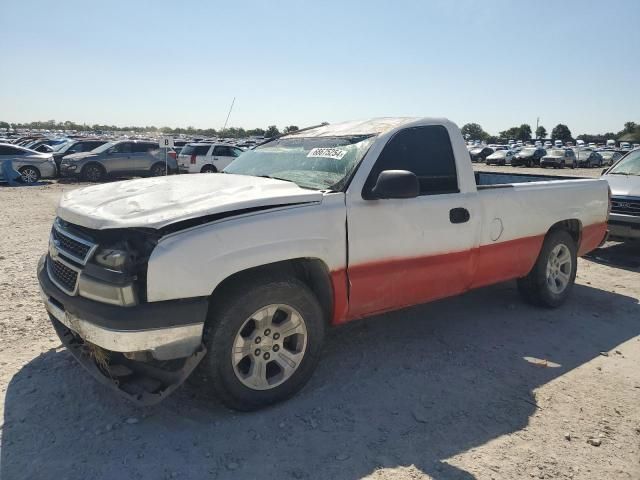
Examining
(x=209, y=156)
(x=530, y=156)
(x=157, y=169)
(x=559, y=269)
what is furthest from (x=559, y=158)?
(x=559, y=269)

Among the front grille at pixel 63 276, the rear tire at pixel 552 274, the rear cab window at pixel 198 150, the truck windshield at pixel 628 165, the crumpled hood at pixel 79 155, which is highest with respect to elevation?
the rear cab window at pixel 198 150

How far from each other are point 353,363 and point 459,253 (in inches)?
50.0

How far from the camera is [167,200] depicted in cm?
314

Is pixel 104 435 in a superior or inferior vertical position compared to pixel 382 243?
inferior

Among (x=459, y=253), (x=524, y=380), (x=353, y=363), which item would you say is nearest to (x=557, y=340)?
(x=524, y=380)

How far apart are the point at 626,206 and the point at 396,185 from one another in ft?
20.1

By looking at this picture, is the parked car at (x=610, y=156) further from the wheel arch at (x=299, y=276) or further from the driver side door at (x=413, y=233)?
the wheel arch at (x=299, y=276)

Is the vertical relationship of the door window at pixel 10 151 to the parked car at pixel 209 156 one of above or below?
above

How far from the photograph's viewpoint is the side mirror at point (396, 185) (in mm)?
3332

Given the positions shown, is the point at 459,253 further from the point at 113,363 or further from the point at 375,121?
the point at 113,363

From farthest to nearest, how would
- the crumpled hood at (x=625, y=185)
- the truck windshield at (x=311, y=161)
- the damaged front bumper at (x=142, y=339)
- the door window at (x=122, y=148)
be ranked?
1. the door window at (x=122, y=148)
2. the crumpled hood at (x=625, y=185)
3. the truck windshield at (x=311, y=161)
4. the damaged front bumper at (x=142, y=339)

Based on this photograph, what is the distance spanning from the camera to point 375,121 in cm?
427

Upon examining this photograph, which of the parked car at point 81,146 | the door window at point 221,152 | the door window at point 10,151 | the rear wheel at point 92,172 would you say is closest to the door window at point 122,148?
the rear wheel at point 92,172

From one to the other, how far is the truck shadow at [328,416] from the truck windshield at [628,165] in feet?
17.8
